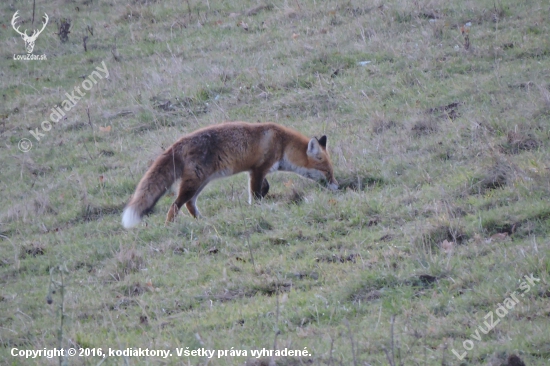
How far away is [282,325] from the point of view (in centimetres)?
566

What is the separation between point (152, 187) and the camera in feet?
27.8

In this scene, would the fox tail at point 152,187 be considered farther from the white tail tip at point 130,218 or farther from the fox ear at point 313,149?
the fox ear at point 313,149

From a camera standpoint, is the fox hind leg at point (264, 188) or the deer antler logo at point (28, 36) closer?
the fox hind leg at point (264, 188)

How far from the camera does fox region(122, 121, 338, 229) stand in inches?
336

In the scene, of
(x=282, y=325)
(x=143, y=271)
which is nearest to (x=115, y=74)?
(x=143, y=271)

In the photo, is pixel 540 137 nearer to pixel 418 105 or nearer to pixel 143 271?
pixel 418 105

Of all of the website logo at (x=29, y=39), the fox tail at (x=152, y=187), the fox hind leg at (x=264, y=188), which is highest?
the website logo at (x=29, y=39)

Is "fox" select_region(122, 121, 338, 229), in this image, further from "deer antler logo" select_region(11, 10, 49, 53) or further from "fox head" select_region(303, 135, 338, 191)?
"deer antler logo" select_region(11, 10, 49, 53)

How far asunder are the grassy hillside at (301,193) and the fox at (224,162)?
28 cm

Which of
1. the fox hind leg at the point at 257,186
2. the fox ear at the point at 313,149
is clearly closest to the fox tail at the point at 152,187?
the fox hind leg at the point at 257,186

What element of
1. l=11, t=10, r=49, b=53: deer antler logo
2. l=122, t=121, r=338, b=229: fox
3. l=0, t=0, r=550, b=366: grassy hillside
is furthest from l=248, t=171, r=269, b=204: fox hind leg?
l=11, t=10, r=49, b=53: deer antler logo

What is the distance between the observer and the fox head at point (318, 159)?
979 cm

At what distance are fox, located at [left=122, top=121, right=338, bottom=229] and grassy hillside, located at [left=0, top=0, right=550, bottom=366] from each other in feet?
0.92

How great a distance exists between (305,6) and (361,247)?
11017mm
